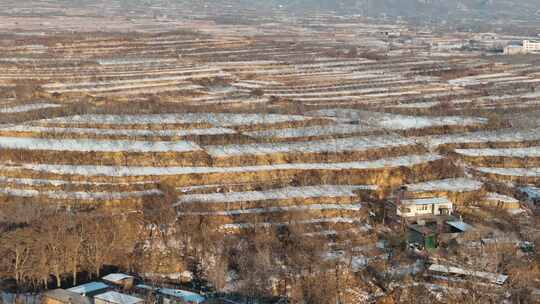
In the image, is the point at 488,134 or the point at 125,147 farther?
the point at 488,134

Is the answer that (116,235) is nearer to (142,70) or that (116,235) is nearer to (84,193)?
(84,193)

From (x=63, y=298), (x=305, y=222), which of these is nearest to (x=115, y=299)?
(x=63, y=298)

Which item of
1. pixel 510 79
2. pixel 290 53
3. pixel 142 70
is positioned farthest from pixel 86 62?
pixel 510 79

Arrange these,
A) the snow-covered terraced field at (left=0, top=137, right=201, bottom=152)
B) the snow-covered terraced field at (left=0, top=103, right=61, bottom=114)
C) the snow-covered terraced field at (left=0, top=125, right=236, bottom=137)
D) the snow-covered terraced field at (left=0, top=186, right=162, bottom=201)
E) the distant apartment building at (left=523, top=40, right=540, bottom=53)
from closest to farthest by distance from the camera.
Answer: the snow-covered terraced field at (left=0, top=186, right=162, bottom=201), the snow-covered terraced field at (left=0, top=137, right=201, bottom=152), the snow-covered terraced field at (left=0, top=125, right=236, bottom=137), the snow-covered terraced field at (left=0, top=103, right=61, bottom=114), the distant apartment building at (left=523, top=40, right=540, bottom=53)

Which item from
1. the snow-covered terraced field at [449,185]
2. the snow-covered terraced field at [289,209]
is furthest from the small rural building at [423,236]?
the snow-covered terraced field at [449,185]

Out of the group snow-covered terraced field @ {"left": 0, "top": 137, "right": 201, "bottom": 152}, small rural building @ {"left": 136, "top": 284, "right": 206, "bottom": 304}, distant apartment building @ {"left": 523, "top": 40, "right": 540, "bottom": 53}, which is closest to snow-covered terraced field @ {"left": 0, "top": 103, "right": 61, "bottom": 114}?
snow-covered terraced field @ {"left": 0, "top": 137, "right": 201, "bottom": 152}

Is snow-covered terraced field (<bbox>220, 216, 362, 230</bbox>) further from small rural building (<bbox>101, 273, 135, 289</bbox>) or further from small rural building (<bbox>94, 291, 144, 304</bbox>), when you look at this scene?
small rural building (<bbox>94, 291, 144, 304</bbox>)
